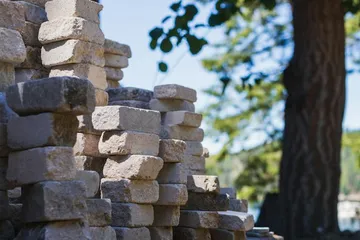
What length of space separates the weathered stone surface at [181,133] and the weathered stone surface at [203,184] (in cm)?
49

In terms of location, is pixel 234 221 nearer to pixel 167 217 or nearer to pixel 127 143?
pixel 167 217

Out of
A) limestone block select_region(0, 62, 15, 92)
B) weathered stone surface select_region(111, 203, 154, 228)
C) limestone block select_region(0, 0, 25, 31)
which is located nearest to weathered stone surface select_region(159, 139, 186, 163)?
weathered stone surface select_region(111, 203, 154, 228)

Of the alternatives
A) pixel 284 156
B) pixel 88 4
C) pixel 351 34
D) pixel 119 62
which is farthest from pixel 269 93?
pixel 88 4

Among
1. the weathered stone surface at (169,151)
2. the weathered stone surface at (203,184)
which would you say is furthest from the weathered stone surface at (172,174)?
the weathered stone surface at (203,184)

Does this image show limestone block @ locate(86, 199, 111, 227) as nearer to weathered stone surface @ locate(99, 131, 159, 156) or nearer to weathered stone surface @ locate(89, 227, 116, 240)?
A: weathered stone surface @ locate(89, 227, 116, 240)

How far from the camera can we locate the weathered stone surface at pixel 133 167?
20.0 feet

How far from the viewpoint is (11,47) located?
5871 millimetres

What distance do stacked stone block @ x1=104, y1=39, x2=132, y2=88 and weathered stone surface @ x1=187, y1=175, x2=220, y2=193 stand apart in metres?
1.40

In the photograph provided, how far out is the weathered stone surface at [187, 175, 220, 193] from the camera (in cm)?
710

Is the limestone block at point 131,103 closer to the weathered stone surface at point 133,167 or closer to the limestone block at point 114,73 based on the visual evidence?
the limestone block at point 114,73

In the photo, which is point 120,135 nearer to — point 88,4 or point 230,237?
point 88,4

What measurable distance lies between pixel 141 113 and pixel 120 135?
0.26 meters

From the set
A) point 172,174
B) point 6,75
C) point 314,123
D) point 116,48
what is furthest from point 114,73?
point 314,123

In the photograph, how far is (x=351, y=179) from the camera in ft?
171
